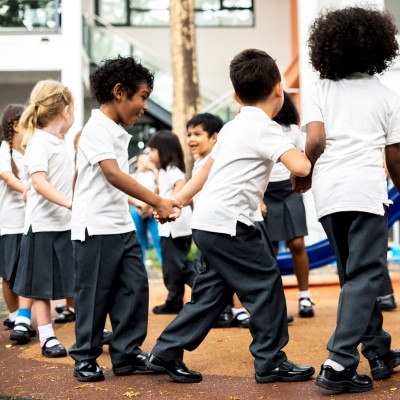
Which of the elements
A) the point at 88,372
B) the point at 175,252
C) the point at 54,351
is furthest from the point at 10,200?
the point at 88,372

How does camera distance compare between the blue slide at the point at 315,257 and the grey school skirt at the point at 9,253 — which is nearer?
the grey school skirt at the point at 9,253

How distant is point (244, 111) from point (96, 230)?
3.29 ft

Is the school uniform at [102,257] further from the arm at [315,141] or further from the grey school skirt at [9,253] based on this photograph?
the grey school skirt at [9,253]

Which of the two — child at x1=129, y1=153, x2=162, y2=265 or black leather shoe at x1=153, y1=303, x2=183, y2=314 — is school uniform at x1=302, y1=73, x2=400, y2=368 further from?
child at x1=129, y1=153, x2=162, y2=265

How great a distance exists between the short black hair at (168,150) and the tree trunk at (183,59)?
5646 mm

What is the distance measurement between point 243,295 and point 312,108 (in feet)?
3.21

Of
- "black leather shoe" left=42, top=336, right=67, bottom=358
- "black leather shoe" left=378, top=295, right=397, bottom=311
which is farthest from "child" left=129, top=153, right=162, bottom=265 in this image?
"black leather shoe" left=42, top=336, right=67, bottom=358

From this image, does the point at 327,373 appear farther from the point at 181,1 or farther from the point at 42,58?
the point at 42,58

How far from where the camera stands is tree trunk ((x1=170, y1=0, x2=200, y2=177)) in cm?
1226

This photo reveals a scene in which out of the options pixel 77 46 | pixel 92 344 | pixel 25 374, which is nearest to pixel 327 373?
pixel 92 344

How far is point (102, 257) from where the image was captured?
13.6 ft

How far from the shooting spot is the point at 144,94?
430 centimetres

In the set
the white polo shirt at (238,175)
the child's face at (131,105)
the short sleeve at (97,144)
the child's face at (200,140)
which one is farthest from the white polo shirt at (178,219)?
the white polo shirt at (238,175)

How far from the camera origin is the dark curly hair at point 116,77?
13.9 feet
